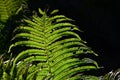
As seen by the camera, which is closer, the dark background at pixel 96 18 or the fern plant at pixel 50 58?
the fern plant at pixel 50 58

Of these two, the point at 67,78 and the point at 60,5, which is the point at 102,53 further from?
the point at 67,78

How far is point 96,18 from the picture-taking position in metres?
3.95

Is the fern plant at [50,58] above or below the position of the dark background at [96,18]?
below

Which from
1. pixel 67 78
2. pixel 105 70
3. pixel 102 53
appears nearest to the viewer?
pixel 67 78

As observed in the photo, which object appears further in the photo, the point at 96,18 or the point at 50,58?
the point at 96,18

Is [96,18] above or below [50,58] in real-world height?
above

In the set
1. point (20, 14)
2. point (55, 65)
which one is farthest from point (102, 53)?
point (55, 65)

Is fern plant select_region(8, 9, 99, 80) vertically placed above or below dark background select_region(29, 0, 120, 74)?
below

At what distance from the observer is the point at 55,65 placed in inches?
96.0

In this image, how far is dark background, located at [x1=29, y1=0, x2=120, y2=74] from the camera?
151 inches

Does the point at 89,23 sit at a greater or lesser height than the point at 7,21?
greater

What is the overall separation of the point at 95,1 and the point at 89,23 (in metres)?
0.25

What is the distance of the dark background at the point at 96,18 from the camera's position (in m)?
3.84

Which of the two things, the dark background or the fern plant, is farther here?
the dark background
